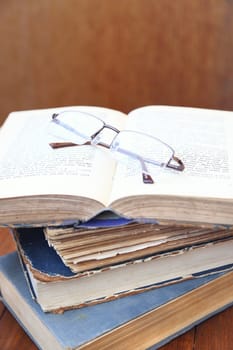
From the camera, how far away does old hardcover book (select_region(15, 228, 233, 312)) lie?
470mm

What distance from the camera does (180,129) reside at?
1.94ft

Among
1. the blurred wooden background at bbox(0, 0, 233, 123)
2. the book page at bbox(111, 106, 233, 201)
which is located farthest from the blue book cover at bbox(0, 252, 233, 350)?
the blurred wooden background at bbox(0, 0, 233, 123)

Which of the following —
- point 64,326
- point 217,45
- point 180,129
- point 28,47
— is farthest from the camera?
point 28,47

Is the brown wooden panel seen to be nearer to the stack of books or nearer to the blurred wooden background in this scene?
the stack of books

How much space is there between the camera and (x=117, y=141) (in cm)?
54

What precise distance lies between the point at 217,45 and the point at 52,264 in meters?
1.13

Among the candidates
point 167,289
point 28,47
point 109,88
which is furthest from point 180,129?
point 28,47

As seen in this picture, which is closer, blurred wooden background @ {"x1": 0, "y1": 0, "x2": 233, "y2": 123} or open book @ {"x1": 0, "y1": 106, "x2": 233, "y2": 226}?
open book @ {"x1": 0, "y1": 106, "x2": 233, "y2": 226}

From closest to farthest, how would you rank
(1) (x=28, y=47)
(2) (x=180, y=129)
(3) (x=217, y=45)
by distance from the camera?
(2) (x=180, y=129)
(3) (x=217, y=45)
(1) (x=28, y=47)

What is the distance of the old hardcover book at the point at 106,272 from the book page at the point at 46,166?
8 centimetres

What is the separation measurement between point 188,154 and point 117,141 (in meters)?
0.08

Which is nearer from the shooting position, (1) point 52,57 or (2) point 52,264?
(2) point 52,264

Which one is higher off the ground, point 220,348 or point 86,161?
point 86,161

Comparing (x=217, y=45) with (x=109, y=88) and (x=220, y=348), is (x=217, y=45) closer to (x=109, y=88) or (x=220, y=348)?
(x=109, y=88)
